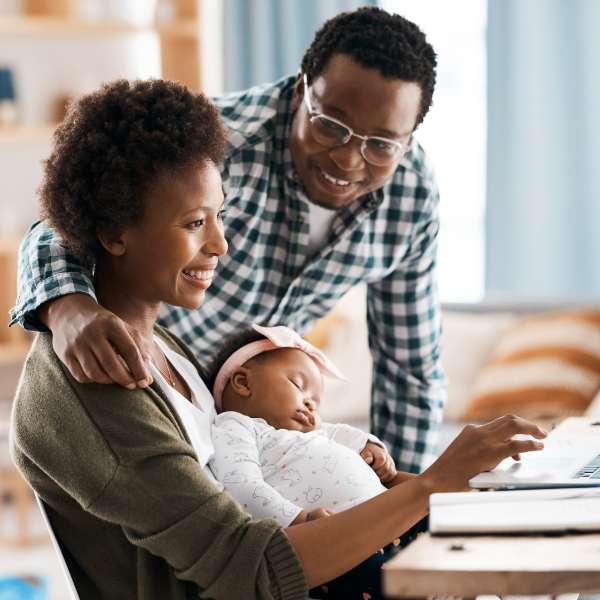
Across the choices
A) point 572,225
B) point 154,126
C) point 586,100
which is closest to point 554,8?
point 586,100

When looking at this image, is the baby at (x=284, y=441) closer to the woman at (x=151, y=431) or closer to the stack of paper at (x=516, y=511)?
the woman at (x=151, y=431)

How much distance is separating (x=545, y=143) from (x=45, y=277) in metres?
3.48

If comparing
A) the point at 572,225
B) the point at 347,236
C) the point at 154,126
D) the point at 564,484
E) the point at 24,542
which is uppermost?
the point at 154,126

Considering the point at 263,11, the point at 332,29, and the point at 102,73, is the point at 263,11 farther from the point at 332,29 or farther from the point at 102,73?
the point at 332,29

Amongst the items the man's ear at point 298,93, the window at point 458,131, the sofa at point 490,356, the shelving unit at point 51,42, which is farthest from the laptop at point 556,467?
the shelving unit at point 51,42

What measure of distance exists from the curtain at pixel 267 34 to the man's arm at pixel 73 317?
345 cm

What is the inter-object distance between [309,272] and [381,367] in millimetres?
361

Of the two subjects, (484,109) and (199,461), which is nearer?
(199,461)

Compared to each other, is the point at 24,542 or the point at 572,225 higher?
the point at 572,225

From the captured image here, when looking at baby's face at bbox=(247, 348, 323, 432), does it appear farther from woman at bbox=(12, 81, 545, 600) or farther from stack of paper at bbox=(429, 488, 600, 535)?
stack of paper at bbox=(429, 488, 600, 535)

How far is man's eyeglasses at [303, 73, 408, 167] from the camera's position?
1819 millimetres

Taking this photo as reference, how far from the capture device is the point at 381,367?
243cm

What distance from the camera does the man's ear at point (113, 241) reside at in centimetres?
143

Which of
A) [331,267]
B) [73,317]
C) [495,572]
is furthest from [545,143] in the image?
[495,572]
